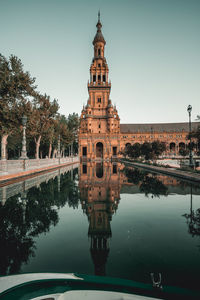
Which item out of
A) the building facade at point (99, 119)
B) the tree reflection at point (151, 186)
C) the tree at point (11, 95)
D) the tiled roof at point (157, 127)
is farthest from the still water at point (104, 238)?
the tiled roof at point (157, 127)

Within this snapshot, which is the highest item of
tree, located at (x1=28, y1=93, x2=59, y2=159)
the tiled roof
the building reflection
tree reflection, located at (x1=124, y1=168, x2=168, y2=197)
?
the tiled roof

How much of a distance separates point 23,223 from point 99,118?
68.0m

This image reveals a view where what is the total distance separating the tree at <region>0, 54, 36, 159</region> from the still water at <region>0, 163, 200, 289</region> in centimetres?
1839

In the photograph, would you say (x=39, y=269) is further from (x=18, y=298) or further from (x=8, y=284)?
(x=18, y=298)

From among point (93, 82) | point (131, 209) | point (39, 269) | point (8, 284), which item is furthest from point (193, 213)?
point (93, 82)

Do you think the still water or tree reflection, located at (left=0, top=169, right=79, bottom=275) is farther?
tree reflection, located at (left=0, top=169, right=79, bottom=275)

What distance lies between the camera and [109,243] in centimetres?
395

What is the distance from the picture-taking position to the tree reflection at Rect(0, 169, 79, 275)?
3315 mm

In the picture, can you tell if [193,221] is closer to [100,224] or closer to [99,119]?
[100,224]

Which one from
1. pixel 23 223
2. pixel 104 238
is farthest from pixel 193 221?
pixel 23 223

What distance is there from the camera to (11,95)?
23.6m

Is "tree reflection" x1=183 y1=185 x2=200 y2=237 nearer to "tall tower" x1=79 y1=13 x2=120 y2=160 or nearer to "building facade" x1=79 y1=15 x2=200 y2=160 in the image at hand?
"building facade" x1=79 y1=15 x2=200 y2=160

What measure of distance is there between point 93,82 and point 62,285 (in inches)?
3055

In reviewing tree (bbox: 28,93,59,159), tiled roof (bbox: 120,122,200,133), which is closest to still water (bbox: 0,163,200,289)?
tree (bbox: 28,93,59,159)
